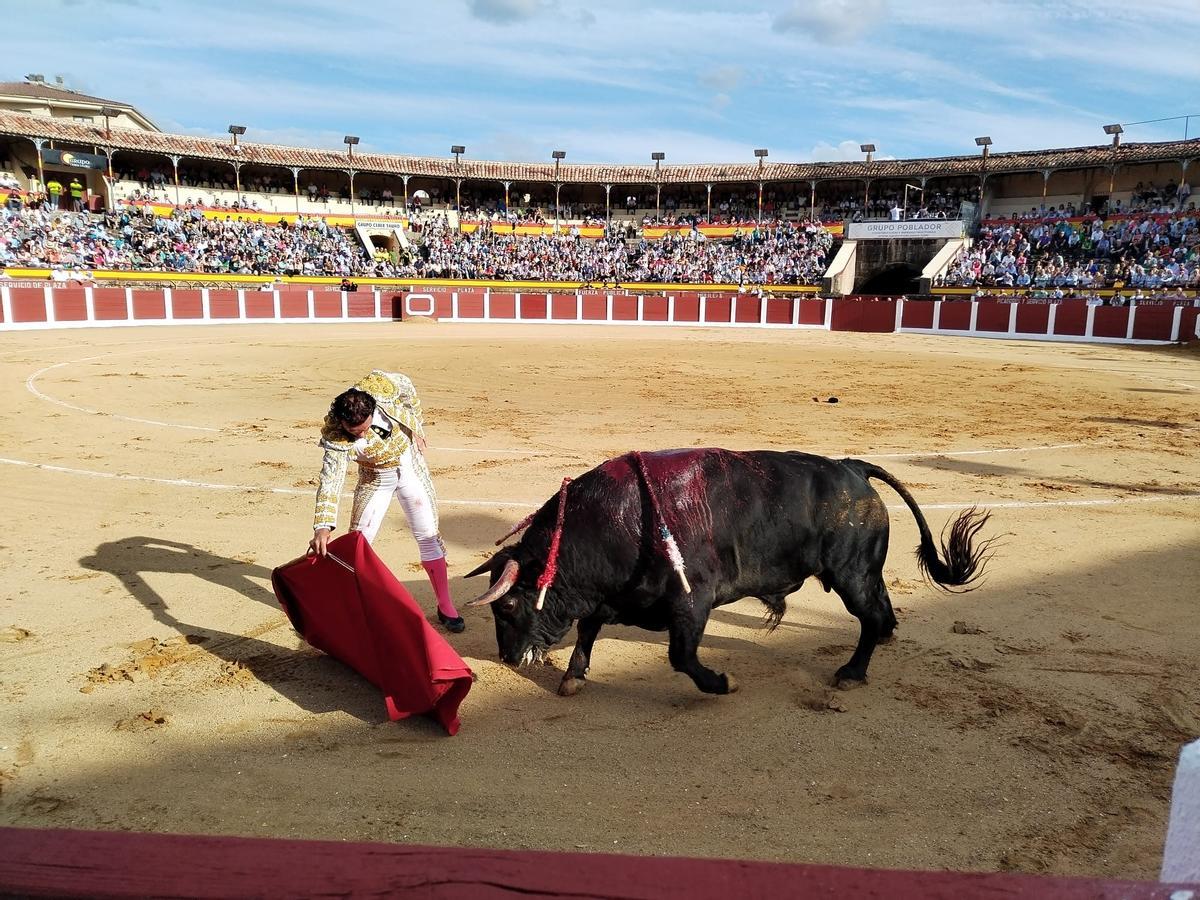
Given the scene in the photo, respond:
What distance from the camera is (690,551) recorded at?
11.2 feet

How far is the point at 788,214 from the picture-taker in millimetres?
45125

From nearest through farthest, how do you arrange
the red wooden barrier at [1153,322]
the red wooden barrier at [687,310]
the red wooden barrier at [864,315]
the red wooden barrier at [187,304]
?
the red wooden barrier at [1153,322]
the red wooden barrier at [187,304]
the red wooden barrier at [864,315]
the red wooden barrier at [687,310]

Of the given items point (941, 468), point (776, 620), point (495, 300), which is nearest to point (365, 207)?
point (495, 300)

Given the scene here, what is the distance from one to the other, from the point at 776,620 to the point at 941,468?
4580mm

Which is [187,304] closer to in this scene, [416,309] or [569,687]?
[416,309]

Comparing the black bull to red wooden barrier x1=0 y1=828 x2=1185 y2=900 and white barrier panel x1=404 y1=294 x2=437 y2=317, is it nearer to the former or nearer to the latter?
red wooden barrier x1=0 y1=828 x2=1185 y2=900

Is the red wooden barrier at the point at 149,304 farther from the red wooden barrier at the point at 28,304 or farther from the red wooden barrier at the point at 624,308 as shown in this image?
the red wooden barrier at the point at 624,308

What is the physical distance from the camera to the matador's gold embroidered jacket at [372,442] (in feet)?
12.5

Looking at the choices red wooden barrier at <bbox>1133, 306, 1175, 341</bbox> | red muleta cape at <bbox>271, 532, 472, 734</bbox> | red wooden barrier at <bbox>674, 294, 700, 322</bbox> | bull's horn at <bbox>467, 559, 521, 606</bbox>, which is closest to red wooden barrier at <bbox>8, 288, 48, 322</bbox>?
red wooden barrier at <bbox>674, 294, 700, 322</bbox>

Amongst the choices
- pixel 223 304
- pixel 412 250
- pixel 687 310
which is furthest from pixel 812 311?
pixel 223 304

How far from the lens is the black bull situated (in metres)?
3.42

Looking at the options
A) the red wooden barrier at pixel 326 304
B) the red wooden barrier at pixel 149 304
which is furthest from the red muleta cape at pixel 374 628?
the red wooden barrier at pixel 326 304

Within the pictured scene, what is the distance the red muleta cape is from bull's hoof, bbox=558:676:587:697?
1.69 ft

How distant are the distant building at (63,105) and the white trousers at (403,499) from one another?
157 ft
